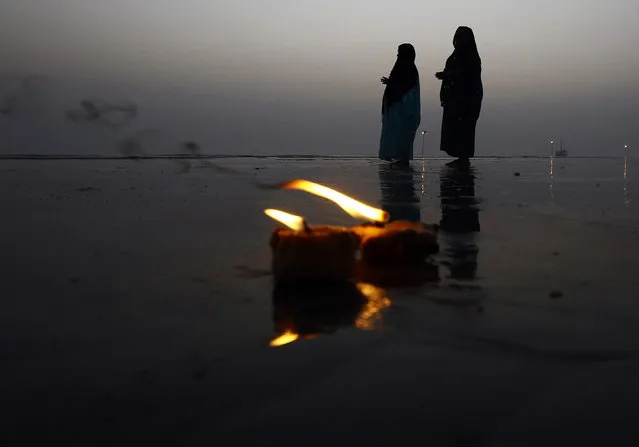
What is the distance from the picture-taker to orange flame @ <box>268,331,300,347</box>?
1.95 m

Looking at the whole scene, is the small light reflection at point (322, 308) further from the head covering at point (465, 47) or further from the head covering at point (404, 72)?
the head covering at point (404, 72)

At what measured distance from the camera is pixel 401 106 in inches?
696

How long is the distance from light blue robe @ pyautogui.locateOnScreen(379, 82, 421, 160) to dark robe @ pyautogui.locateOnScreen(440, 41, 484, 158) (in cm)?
123

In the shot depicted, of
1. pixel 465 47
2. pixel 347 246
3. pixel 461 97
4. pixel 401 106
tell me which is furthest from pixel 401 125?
pixel 347 246

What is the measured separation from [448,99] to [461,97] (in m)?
0.34

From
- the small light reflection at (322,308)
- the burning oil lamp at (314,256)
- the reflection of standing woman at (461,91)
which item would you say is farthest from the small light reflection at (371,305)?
the reflection of standing woman at (461,91)

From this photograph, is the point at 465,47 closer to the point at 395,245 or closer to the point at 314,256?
the point at 395,245

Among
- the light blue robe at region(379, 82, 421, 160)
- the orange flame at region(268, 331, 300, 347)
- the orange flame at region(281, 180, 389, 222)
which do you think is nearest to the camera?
the orange flame at region(268, 331, 300, 347)

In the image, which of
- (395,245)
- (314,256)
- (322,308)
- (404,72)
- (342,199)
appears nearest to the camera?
(322,308)

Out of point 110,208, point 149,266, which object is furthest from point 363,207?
point 110,208

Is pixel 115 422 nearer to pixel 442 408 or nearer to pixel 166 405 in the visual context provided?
pixel 166 405

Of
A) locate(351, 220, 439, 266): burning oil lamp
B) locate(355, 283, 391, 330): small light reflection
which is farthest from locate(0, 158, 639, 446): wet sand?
locate(351, 220, 439, 266): burning oil lamp

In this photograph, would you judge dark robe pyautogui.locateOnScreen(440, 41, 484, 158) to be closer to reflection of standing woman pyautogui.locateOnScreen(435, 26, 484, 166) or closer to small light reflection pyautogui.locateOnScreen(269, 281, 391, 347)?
reflection of standing woman pyautogui.locateOnScreen(435, 26, 484, 166)

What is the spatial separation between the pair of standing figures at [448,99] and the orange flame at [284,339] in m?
14.5
